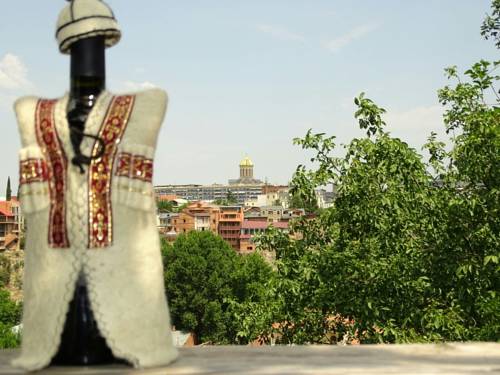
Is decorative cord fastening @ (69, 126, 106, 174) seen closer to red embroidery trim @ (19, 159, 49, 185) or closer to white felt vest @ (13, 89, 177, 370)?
white felt vest @ (13, 89, 177, 370)

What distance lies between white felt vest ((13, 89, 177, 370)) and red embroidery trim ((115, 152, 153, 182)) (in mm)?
14

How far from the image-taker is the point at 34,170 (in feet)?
8.21

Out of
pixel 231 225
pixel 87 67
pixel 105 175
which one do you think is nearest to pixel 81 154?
pixel 105 175

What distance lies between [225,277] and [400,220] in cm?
3105

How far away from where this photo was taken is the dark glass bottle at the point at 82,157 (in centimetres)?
238

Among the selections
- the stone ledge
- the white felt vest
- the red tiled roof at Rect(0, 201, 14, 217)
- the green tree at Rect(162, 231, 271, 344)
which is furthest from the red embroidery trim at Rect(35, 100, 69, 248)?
the red tiled roof at Rect(0, 201, 14, 217)

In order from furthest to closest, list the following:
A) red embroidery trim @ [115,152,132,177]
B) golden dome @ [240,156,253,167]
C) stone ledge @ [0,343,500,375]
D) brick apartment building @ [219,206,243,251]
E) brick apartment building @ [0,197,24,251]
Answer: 1. golden dome @ [240,156,253,167]
2. brick apartment building @ [219,206,243,251]
3. brick apartment building @ [0,197,24,251]
4. red embroidery trim @ [115,152,132,177]
5. stone ledge @ [0,343,500,375]

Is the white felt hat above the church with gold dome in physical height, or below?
below

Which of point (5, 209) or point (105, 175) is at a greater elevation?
point (5, 209)

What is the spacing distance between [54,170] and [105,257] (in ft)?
1.42

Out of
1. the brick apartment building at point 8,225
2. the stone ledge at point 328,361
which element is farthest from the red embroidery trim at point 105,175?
the brick apartment building at point 8,225

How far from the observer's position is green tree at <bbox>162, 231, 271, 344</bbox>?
117 ft

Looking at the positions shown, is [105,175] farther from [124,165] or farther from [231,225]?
[231,225]

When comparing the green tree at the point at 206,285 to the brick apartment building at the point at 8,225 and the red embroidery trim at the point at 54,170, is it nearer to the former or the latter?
the red embroidery trim at the point at 54,170
